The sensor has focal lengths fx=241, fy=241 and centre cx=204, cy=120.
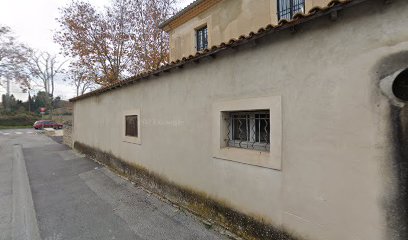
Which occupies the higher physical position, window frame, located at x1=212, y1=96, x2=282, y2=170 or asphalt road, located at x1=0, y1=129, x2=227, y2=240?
window frame, located at x1=212, y1=96, x2=282, y2=170

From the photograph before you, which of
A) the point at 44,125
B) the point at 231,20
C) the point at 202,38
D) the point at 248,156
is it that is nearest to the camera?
the point at 248,156

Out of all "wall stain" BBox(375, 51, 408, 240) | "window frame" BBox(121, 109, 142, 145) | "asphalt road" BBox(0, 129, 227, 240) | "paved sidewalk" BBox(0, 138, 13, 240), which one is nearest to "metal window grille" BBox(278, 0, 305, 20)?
"wall stain" BBox(375, 51, 408, 240)

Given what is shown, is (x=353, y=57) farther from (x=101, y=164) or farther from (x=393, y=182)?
(x=101, y=164)

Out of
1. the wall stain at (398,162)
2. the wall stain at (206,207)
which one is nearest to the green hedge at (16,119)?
the wall stain at (206,207)

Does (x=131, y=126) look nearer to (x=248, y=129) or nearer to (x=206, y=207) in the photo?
(x=206, y=207)

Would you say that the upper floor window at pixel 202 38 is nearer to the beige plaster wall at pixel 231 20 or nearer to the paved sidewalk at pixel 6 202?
the beige plaster wall at pixel 231 20

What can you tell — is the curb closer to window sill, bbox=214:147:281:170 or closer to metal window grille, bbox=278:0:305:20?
window sill, bbox=214:147:281:170

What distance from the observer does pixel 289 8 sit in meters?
6.81

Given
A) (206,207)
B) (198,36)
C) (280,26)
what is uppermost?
(198,36)

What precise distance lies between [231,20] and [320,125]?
6.51 metres

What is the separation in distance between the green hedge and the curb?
4628 centimetres

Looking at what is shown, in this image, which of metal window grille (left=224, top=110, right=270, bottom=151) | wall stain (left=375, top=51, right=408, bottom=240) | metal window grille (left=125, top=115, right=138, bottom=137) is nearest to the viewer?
wall stain (left=375, top=51, right=408, bottom=240)

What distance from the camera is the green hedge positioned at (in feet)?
145

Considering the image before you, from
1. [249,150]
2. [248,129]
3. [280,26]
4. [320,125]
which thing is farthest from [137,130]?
[320,125]
